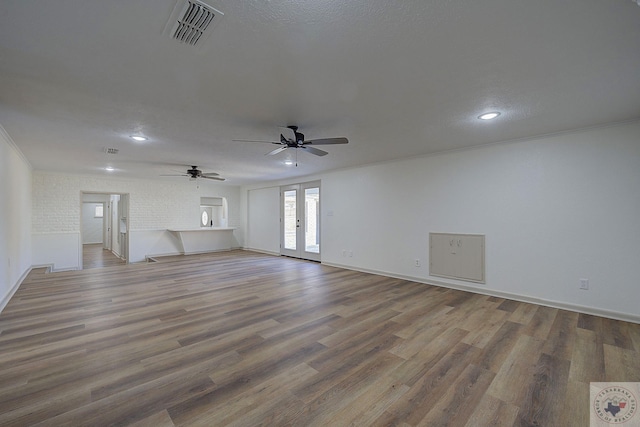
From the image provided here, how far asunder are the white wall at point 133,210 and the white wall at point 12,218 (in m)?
1.23

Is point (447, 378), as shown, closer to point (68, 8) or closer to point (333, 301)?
point (333, 301)

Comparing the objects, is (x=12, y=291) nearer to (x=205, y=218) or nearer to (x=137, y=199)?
(x=137, y=199)

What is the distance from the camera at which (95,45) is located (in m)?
1.82

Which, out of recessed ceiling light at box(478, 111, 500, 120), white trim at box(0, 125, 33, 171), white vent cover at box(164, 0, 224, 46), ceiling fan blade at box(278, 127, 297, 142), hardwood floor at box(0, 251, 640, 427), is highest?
white vent cover at box(164, 0, 224, 46)

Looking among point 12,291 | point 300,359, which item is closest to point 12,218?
point 12,291

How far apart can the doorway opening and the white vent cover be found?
8055 mm

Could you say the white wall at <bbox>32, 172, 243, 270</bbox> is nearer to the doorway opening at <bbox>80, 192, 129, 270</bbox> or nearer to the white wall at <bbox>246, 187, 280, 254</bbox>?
the doorway opening at <bbox>80, 192, 129, 270</bbox>

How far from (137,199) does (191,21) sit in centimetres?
824

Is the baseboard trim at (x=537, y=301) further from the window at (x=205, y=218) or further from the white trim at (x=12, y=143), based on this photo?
the window at (x=205, y=218)

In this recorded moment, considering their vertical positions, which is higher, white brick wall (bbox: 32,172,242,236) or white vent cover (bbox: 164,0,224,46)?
white vent cover (bbox: 164,0,224,46)

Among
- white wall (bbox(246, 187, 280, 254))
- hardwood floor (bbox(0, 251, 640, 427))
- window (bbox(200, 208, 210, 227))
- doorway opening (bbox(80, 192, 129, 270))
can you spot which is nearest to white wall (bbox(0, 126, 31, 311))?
hardwood floor (bbox(0, 251, 640, 427))

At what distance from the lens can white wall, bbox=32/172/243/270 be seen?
22.6 ft

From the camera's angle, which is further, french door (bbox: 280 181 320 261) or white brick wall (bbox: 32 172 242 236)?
french door (bbox: 280 181 320 261)

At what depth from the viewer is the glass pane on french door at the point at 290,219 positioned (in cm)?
809
